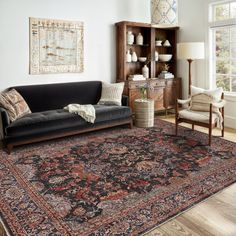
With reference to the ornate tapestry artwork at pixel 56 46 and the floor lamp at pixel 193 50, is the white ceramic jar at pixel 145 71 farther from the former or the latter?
the ornate tapestry artwork at pixel 56 46

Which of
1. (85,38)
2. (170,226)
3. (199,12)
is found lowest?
(170,226)

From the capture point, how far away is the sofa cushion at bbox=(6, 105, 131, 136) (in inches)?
149

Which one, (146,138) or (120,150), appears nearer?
(120,150)

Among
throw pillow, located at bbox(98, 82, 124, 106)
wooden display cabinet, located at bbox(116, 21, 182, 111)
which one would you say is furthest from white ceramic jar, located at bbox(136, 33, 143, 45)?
throw pillow, located at bbox(98, 82, 124, 106)

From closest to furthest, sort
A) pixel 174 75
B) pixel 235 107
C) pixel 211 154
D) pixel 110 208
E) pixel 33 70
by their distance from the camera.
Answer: pixel 110 208
pixel 211 154
pixel 33 70
pixel 235 107
pixel 174 75

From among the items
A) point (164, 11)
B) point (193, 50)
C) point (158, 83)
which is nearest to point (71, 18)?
point (164, 11)

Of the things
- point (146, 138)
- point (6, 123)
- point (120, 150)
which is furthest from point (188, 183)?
point (6, 123)

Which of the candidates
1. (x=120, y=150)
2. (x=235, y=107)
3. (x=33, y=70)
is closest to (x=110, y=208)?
(x=120, y=150)

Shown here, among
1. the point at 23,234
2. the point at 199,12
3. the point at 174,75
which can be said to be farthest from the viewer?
the point at 174,75

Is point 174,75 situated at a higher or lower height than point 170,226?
higher

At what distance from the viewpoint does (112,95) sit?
5039mm

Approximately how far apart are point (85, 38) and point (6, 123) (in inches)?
91.4

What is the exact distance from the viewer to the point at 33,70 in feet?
15.4

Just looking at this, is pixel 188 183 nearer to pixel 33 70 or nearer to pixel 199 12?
pixel 33 70
